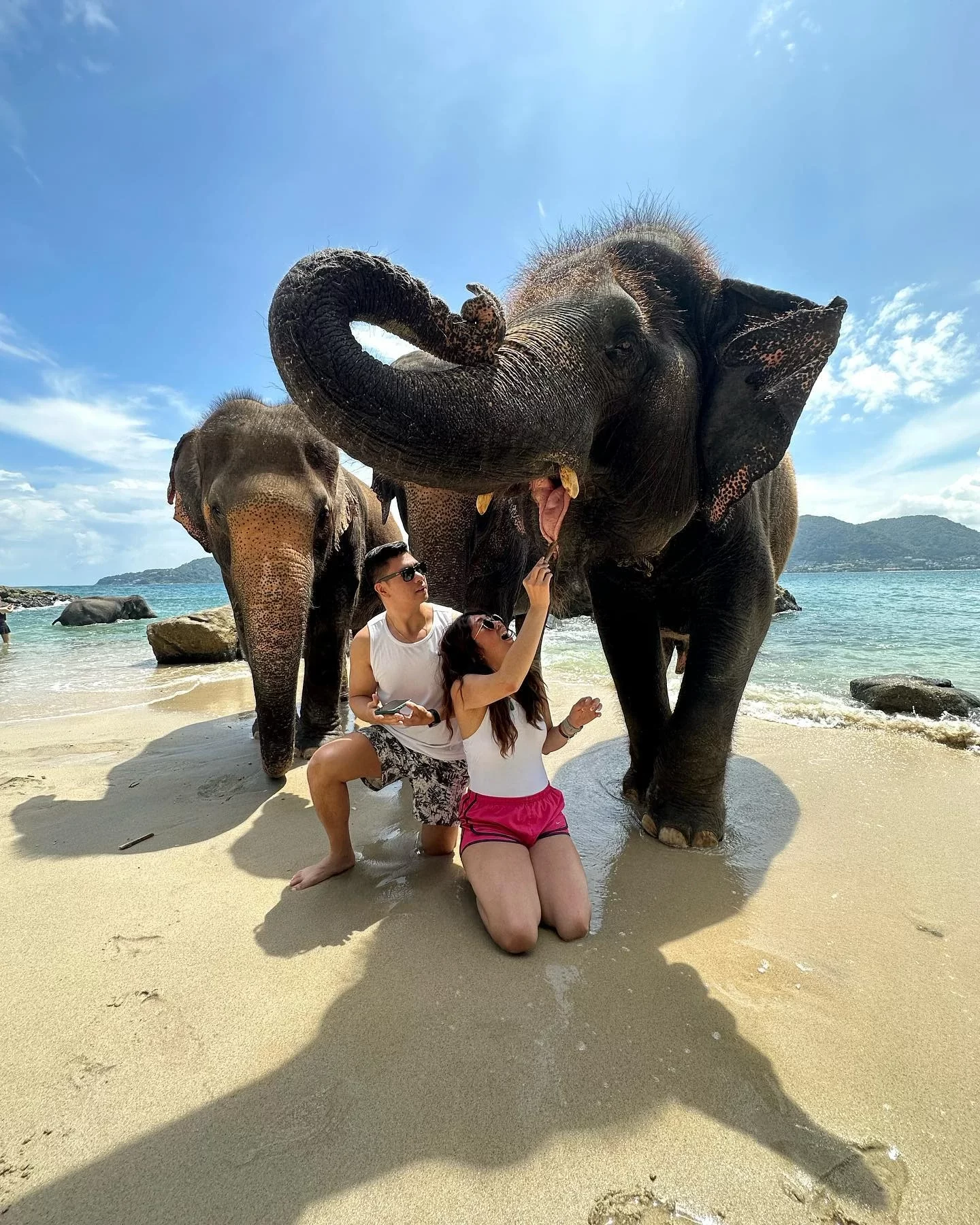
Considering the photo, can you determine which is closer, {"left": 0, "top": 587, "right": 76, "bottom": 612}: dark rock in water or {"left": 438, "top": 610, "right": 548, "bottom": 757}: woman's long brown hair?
{"left": 438, "top": 610, "right": 548, "bottom": 757}: woman's long brown hair

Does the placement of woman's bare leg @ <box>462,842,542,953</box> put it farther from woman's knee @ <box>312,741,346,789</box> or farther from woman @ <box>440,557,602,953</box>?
woman's knee @ <box>312,741,346,789</box>

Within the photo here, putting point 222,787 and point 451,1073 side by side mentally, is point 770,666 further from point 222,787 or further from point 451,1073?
point 451,1073

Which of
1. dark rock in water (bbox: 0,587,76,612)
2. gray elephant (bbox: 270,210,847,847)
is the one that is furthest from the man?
dark rock in water (bbox: 0,587,76,612)

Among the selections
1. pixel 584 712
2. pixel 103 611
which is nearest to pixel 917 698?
pixel 584 712

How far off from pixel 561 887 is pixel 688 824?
1073 millimetres

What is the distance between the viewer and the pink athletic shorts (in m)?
2.54

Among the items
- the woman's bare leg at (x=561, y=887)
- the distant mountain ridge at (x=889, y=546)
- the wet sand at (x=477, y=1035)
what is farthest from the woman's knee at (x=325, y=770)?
the distant mountain ridge at (x=889, y=546)

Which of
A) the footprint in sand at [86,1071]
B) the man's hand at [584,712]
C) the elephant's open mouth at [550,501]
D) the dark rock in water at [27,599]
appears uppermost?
the elephant's open mouth at [550,501]

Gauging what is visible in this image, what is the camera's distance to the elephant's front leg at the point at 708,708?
3199 millimetres

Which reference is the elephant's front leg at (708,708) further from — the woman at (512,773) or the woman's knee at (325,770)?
the woman's knee at (325,770)

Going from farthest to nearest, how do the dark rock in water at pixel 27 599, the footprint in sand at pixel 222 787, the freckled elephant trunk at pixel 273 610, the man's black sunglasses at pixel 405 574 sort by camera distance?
the dark rock in water at pixel 27 599, the footprint in sand at pixel 222 787, the freckled elephant trunk at pixel 273 610, the man's black sunglasses at pixel 405 574

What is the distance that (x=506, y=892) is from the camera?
2.31m

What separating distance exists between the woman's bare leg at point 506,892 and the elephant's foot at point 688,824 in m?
1.01

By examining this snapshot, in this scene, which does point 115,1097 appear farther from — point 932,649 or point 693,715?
point 932,649
